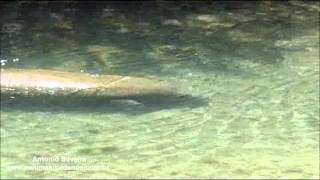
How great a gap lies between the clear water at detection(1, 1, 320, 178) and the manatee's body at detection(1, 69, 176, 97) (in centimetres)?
16

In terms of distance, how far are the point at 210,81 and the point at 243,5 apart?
5.12m

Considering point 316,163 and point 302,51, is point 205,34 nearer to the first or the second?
point 302,51

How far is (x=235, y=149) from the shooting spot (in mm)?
4961

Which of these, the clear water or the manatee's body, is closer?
the clear water

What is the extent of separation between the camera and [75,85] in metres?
6.02

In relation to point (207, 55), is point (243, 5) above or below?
below

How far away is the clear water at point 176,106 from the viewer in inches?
183

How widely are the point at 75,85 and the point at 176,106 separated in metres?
0.86

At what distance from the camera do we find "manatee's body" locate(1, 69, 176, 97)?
594 centimetres

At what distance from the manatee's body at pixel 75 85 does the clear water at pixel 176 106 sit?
0.51 feet

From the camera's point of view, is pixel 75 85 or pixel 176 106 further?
pixel 75 85

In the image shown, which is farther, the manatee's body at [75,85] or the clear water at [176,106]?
the manatee's body at [75,85]

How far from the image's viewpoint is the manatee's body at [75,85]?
5.94m

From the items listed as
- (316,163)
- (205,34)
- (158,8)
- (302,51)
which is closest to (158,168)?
(316,163)
